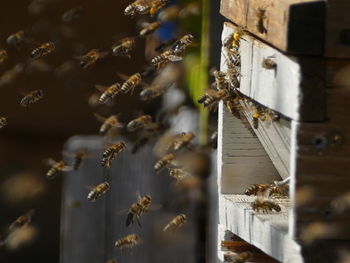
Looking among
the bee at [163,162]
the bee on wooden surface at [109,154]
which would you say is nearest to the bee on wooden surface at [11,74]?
the bee at [163,162]

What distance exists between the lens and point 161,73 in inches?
308

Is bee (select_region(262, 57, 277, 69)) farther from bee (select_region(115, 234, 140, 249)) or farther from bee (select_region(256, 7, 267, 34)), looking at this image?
bee (select_region(115, 234, 140, 249))

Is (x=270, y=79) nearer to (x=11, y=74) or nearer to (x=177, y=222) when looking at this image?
(x=177, y=222)

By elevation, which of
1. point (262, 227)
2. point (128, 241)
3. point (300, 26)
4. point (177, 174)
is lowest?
point (128, 241)

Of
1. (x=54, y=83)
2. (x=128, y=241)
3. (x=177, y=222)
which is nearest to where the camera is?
(x=128, y=241)

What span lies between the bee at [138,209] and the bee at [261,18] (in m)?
1.76

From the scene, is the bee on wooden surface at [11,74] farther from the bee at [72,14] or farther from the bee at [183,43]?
the bee at [183,43]

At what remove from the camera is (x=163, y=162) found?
19.9ft

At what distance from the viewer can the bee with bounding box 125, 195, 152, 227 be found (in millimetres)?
5652

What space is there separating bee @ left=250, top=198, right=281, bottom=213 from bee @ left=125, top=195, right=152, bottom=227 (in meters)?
1.25

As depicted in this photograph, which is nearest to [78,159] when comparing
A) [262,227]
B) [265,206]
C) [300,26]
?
[265,206]

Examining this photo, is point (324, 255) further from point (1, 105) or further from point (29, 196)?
point (1, 105)

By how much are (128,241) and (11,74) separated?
3951mm

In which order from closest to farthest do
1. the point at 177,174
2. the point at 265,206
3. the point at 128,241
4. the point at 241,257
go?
the point at 265,206 → the point at 241,257 → the point at 128,241 → the point at 177,174
